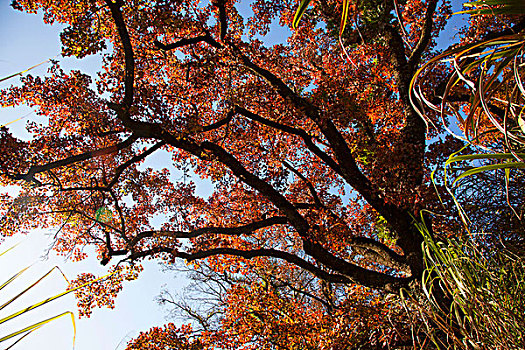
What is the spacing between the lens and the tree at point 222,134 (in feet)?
16.9

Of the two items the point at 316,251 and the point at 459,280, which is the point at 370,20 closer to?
the point at 316,251

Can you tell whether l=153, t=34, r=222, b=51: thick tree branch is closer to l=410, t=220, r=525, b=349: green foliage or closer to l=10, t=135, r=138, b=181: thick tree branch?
l=10, t=135, r=138, b=181: thick tree branch

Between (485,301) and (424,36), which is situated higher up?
(424,36)

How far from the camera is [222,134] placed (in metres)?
7.53

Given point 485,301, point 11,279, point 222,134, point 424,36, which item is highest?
point 222,134

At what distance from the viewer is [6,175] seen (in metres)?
4.96

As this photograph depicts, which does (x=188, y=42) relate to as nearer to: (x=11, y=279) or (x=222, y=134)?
(x=222, y=134)

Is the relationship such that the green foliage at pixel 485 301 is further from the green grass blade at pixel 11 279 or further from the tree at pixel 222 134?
the tree at pixel 222 134

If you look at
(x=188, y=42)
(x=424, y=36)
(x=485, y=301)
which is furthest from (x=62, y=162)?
(x=424, y=36)

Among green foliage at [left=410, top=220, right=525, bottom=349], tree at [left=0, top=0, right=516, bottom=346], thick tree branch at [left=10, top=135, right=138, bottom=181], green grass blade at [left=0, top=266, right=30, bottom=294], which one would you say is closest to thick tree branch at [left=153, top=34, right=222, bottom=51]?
tree at [left=0, top=0, right=516, bottom=346]

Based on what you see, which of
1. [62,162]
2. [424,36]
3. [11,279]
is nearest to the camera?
[11,279]

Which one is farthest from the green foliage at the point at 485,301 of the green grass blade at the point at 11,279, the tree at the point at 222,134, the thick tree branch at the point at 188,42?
the thick tree branch at the point at 188,42

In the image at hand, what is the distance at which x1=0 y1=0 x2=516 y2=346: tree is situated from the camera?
5141 mm

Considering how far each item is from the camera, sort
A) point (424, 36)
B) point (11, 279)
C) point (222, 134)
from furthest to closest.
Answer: point (222, 134)
point (424, 36)
point (11, 279)
